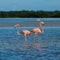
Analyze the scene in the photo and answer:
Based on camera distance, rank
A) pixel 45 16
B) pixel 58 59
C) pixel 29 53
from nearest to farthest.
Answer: pixel 58 59, pixel 29 53, pixel 45 16

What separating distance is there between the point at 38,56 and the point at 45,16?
4742cm

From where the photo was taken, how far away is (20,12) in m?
58.7

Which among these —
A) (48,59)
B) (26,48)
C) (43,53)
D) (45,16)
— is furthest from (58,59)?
(45,16)

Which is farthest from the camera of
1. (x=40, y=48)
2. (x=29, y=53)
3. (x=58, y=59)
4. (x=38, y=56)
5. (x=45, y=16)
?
(x=45, y=16)

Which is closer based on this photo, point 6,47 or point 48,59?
point 48,59

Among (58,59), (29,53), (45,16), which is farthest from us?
(45,16)

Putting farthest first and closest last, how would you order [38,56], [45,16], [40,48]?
[45,16] → [40,48] → [38,56]

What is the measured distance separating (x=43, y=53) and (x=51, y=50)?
84 centimetres

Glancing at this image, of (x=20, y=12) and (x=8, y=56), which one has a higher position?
(x=8, y=56)

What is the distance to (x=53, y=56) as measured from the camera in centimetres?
A: 1015

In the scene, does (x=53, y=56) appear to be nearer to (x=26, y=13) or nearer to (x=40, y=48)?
(x=40, y=48)

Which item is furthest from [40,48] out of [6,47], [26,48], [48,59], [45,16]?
[45,16]

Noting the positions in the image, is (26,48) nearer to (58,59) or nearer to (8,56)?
(8,56)

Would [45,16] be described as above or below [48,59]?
below
